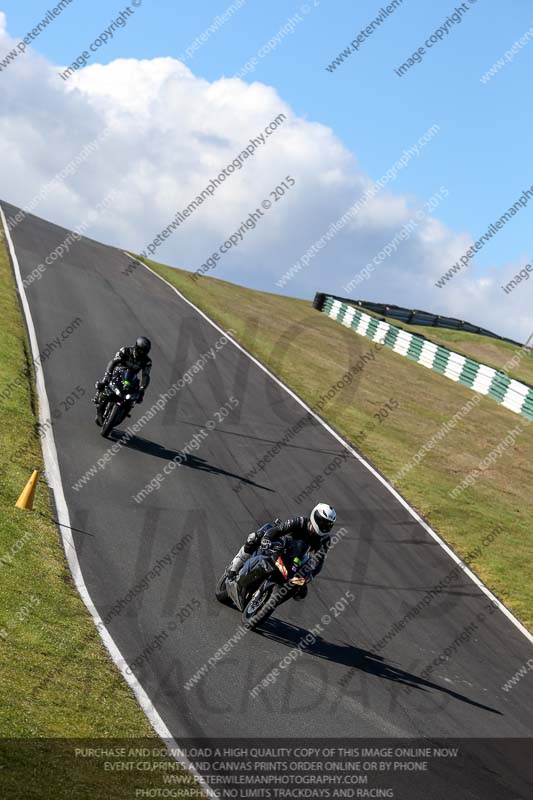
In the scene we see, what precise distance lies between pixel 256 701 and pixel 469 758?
8.40ft

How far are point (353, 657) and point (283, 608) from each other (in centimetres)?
147

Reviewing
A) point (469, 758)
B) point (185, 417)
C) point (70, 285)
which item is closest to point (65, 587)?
point (469, 758)

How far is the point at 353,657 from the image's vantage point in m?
→ 13.3

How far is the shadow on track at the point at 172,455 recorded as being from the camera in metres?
19.8

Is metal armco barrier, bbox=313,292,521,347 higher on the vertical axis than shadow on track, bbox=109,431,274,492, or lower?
higher

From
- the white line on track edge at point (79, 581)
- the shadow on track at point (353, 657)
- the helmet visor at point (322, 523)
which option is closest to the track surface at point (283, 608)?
the shadow on track at point (353, 657)

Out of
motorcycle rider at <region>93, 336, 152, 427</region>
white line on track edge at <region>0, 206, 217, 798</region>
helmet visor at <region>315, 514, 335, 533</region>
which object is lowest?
white line on track edge at <region>0, 206, 217, 798</region>

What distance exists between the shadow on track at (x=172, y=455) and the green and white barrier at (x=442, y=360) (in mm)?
22684

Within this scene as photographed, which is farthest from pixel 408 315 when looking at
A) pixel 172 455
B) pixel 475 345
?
pixel 172 455

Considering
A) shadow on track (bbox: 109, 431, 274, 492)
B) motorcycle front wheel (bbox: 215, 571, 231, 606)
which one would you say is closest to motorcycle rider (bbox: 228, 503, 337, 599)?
motorcycle front wheel (bbox: 215, 571, 231, 606)

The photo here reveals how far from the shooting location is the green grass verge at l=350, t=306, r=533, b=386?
57.1 meters

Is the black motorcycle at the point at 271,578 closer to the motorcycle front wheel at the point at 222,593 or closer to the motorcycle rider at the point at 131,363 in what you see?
the motorcycle front wheel at the point at 222,593

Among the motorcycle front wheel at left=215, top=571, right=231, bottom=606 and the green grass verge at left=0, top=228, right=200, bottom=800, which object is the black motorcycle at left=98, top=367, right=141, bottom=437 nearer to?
the green grass verge at left=0, top=228, right=200, bottom=800

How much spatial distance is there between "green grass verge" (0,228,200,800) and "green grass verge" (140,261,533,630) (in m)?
9.06
